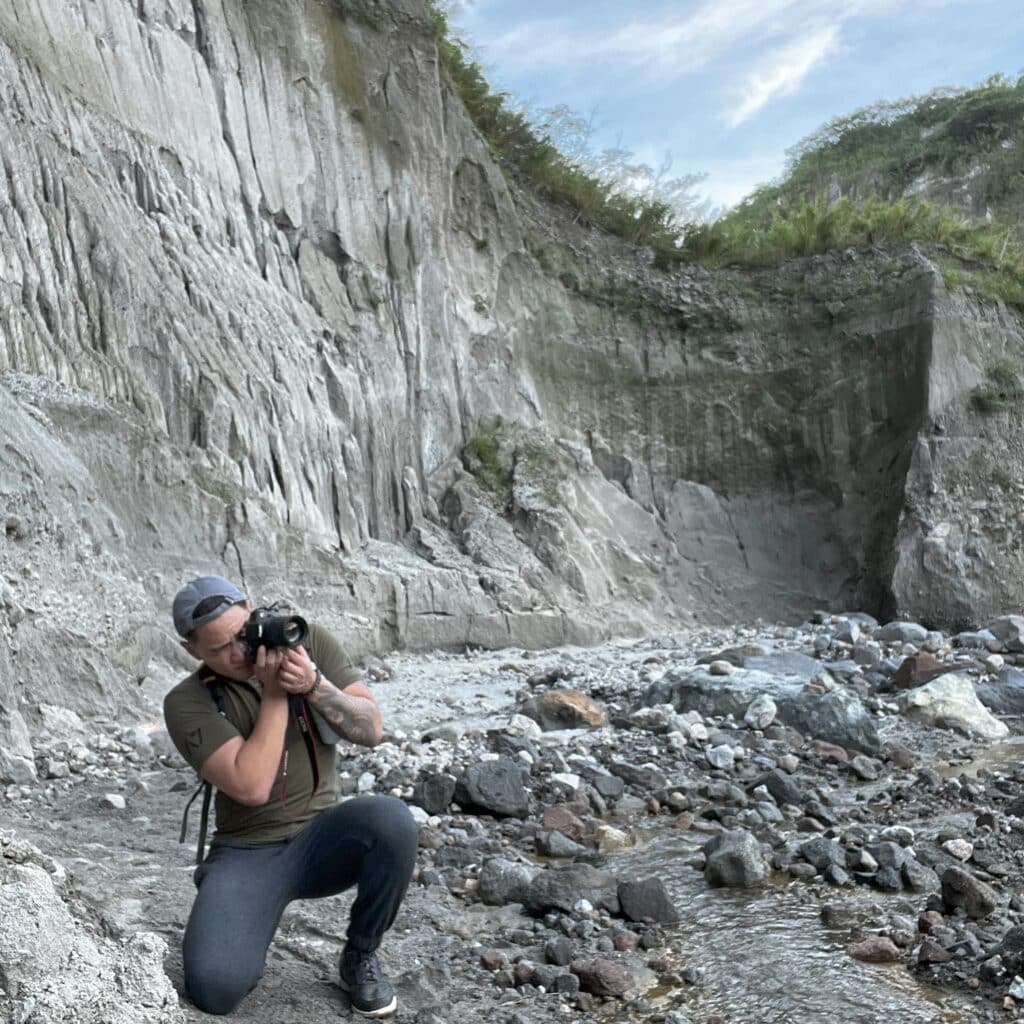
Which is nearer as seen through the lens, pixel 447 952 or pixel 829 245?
pixel 447 952

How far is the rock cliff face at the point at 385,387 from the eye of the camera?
347 inches

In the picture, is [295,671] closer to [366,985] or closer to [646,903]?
[366,985]

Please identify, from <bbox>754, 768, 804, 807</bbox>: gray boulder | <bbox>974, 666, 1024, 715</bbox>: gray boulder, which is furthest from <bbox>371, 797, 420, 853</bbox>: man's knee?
<bbox>974, 666, 1024, 715</bbox>: gray boulder

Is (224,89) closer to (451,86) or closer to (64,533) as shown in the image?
(451,86)

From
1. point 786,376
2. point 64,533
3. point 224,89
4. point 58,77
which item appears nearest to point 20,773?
point 64,533

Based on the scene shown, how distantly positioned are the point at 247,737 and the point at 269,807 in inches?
10.2

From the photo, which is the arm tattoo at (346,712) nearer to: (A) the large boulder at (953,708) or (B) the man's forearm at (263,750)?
(B) the man's forearm at (263,750)

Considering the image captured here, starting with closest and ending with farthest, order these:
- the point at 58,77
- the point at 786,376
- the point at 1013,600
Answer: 1. the point at 58,77
2. the point at 1013,600
3. the point at 786,376

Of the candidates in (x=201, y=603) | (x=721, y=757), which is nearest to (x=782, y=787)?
(x=721, y=757)

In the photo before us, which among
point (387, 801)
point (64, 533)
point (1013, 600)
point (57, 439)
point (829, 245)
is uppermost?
point (829, 245)

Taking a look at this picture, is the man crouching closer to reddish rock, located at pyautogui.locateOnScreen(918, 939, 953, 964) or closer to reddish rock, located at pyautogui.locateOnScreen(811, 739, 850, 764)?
reddish rock, located at pyautogui.locateOnScreen(918, 939, 953, 964)

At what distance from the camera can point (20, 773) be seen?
5.66m

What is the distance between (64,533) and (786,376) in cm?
1416

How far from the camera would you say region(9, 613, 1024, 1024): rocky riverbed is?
3.14 metres
